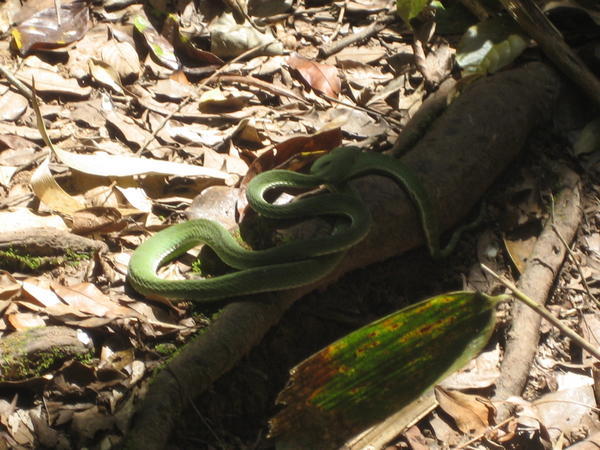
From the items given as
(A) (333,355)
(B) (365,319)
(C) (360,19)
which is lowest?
(B) (365,319)

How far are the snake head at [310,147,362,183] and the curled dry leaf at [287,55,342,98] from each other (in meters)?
1.21

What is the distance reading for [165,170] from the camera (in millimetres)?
4094

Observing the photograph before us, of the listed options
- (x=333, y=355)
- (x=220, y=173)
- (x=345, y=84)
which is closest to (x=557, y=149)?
(x=345, y=84)

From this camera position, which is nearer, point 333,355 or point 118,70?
point 333,355

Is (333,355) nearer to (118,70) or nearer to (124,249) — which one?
(124,249)

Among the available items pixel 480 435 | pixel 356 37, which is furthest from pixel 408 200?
pixel 356 37

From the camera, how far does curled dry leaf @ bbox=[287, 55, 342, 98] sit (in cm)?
517

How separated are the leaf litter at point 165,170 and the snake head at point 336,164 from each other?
0.31 meters

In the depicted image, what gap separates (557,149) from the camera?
15.2 ft

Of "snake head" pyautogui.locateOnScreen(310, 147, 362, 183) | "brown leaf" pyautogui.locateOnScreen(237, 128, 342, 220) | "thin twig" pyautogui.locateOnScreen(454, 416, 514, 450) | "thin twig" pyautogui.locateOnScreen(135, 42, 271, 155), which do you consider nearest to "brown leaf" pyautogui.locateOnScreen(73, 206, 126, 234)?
"thin twig" pyautogui.locateOnScreen(135, 42, 271, 155)

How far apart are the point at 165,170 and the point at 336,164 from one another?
3.83ft

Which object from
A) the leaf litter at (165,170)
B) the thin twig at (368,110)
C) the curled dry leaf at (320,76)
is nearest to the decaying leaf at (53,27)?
the leaf litter at (165,170)

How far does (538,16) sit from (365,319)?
8.90 feet

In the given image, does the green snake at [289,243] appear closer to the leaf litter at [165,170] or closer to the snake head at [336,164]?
the snake head at [336,164]
